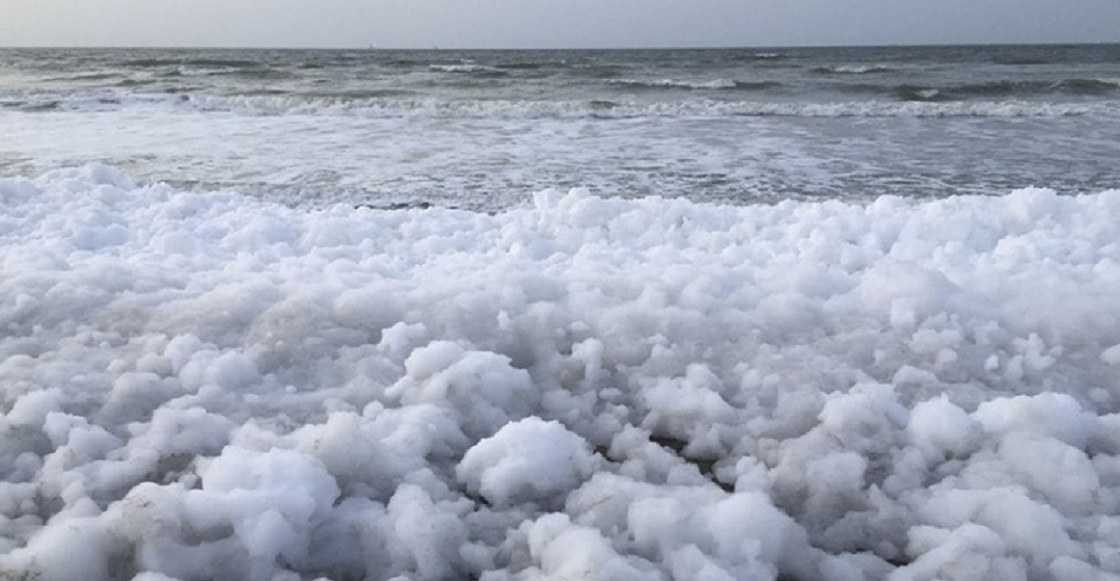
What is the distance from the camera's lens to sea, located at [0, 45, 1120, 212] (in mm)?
8781

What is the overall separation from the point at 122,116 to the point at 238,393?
1783 centimetres

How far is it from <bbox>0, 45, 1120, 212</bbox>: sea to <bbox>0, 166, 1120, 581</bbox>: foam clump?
4.42m

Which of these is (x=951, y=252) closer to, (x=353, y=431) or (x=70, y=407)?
(x=353, y=431)

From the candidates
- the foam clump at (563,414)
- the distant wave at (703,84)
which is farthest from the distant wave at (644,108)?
the foam clump at (563,414)

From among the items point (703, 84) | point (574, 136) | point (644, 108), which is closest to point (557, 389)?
point (574, 136)

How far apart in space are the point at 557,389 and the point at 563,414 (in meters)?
0.15

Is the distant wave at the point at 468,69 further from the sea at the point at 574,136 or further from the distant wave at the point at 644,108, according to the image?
the distant wave at the point at 644,108

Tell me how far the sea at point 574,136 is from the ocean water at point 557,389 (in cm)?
343

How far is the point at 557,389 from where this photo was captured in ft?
8.96

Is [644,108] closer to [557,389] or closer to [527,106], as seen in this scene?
[527,106]

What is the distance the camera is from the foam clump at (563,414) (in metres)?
1.90

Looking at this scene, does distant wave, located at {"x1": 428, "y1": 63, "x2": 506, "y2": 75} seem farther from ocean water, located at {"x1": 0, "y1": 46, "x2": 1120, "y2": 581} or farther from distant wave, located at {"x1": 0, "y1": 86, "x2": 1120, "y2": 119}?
ocean water, located at {"x1": 0, "y1": 46, "x2": 1120, "y2": 581}

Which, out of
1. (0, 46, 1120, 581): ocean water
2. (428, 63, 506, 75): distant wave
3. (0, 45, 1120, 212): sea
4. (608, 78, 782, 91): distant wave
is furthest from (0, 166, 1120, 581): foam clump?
(428, 63, 506, 75): distant wave

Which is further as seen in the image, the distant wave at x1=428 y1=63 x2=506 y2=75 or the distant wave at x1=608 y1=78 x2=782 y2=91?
the distant wave at x1=428 y1=63 x2=506 y2=75
